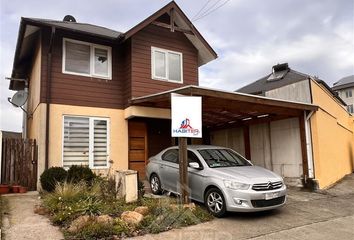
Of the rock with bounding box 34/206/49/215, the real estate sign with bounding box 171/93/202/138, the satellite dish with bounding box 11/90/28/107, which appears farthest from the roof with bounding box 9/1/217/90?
the rock with bounding box 34/206/49/215

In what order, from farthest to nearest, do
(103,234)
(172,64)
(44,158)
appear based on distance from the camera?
(172,64) → (44,158) → (103,234)

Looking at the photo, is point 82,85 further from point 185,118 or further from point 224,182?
point 224,182

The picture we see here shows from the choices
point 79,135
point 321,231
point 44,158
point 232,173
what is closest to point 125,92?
point 79,135

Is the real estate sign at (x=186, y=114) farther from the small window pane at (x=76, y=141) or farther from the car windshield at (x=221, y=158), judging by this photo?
the small window pane at (x=76, y=141)

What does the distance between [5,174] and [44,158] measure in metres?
1.53

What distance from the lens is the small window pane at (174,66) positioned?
46.9 ft

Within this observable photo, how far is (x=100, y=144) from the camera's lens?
1272 centimetres

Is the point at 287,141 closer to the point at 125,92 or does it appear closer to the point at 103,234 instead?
the point at 125,92

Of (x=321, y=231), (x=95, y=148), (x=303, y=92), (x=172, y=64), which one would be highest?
(x=172, y=64)

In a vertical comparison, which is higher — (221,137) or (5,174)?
(221,137)

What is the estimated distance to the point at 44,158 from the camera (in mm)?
11461

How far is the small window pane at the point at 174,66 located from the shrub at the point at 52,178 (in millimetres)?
6091

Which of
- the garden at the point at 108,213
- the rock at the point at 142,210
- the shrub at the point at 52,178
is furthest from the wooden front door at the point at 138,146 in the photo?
the rock at the point at 142,210

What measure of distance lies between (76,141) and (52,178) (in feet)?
7.62
